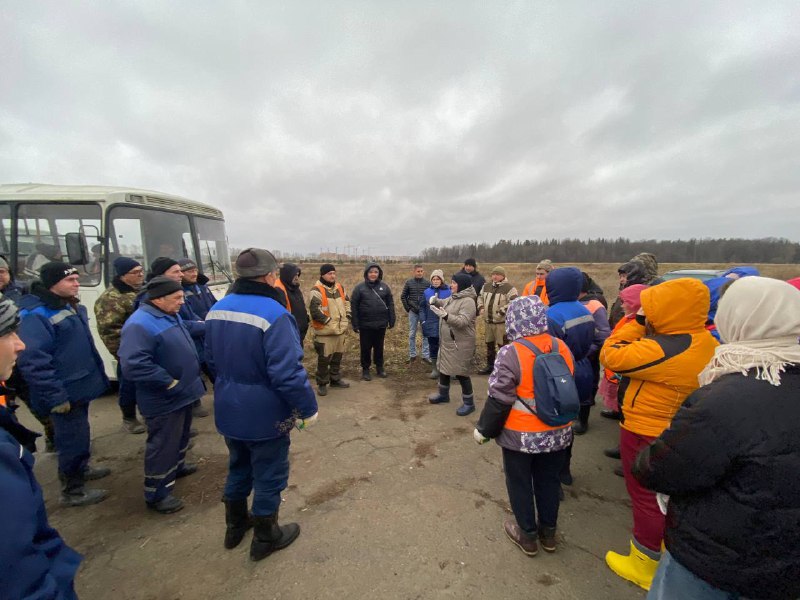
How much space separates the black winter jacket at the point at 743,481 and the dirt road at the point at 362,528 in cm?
130

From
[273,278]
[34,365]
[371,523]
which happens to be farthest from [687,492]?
[34,365]

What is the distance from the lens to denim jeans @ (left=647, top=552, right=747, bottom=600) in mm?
1364

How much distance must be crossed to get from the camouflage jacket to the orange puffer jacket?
4.93 meters

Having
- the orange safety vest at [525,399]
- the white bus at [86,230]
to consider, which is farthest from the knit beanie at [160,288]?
the orange safety vest at [525,399]

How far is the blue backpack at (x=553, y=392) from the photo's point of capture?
2250mm

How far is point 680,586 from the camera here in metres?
1.45

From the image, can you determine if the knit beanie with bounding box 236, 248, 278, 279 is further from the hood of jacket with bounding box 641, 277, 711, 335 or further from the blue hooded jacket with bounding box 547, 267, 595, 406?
the hood of jacket with bounding box 641, 277, 711, 335

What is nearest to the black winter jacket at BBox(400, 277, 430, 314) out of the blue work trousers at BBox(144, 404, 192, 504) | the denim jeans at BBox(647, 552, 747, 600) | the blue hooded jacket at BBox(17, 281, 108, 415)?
the blue work trousers at BBox(144, 404, 192, 504)

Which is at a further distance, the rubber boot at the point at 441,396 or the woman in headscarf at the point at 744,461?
the rubber boot at the point at 441,396

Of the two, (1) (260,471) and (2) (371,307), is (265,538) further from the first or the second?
(2) (371,307)

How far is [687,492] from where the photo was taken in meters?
1.40

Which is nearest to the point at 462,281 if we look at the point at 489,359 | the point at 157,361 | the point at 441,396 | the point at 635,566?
the point at 441,396

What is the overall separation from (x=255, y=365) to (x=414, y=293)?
494 centimetres

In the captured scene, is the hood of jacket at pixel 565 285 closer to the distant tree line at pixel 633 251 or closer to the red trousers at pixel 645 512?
the red trousers at pixel 645 512
